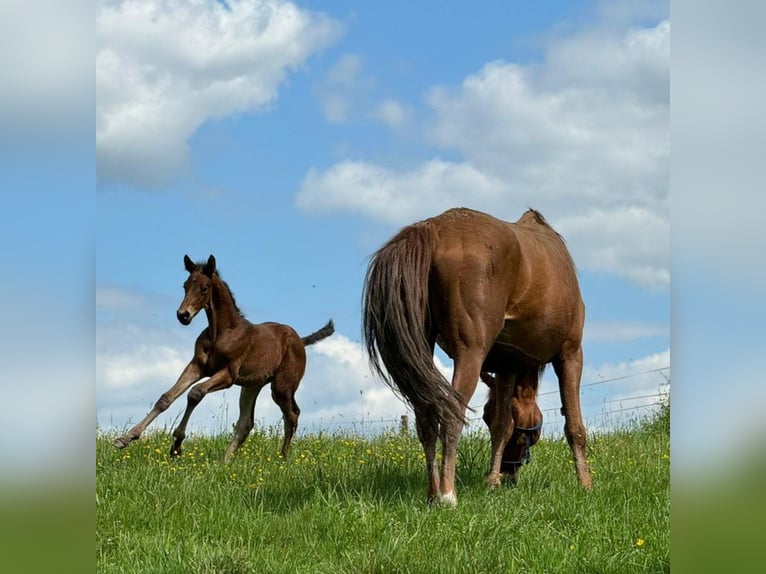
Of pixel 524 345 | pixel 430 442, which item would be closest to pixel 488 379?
pixel 524 345

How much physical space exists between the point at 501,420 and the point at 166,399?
4892 mm

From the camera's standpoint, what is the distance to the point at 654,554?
16.8 feet

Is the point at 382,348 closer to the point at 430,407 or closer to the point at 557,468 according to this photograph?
the point at 430,407

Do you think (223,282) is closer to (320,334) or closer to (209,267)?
(209,267)

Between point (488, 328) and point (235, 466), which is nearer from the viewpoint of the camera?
point (488, 328)

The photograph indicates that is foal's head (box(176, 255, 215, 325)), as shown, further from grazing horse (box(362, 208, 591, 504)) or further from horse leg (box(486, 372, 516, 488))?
grazing horse (box(362, 208, 591, 504))

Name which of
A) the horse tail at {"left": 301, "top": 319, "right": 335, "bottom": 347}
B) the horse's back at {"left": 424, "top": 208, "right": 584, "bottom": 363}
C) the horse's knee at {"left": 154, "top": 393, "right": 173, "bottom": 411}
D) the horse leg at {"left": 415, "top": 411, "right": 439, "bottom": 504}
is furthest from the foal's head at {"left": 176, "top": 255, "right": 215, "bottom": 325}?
the horse leg at {"left": 415, "top": 411, "right": 439, "bottom": 504}

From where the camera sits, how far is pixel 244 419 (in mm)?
11859

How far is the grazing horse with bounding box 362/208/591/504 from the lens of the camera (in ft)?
20.5

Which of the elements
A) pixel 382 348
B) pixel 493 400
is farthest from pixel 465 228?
pixel 493 400

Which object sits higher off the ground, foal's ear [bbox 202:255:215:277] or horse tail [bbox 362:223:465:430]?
foal's ear [bbox 202:255:215:277]

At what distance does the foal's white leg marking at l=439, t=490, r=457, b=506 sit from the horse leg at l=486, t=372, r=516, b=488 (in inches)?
67.1
